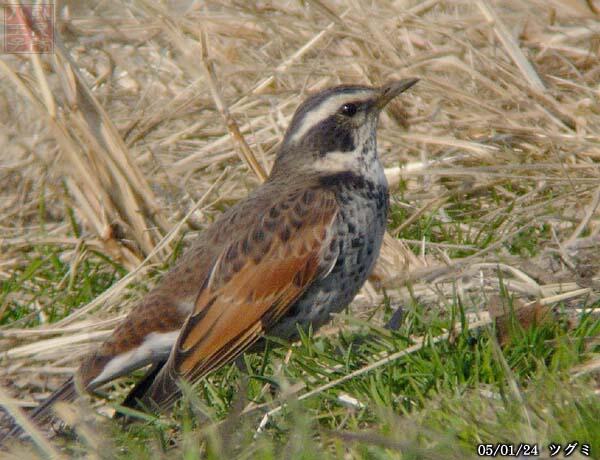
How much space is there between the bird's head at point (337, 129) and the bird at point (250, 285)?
24 centimetres

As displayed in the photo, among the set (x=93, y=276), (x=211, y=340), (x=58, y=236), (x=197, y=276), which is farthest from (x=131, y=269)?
(x=211, y=340)

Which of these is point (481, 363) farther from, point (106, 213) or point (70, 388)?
point (106, 213)

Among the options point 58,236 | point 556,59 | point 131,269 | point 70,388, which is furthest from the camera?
point 556,59

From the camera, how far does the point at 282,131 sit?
8273mm

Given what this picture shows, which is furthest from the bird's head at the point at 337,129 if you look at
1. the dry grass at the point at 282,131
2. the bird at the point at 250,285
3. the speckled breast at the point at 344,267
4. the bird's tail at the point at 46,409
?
the bird's tail at the point at 46,409

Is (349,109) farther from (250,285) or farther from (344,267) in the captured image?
(250,285)

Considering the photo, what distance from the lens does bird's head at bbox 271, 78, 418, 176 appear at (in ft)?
20.5

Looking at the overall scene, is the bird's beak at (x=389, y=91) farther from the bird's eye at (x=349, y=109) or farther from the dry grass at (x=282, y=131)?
the dry grass at (x=282, y=131)

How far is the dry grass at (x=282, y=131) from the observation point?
6.57m

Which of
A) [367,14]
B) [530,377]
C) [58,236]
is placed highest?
[367,14]

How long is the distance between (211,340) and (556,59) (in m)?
4.48

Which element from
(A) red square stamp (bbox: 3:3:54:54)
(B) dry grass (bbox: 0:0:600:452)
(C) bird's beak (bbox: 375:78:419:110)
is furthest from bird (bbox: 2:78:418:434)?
(A) red square stamp (bbox: 3:3:54:54)

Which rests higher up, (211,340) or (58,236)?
(211,340)

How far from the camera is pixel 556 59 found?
28.1 ft
